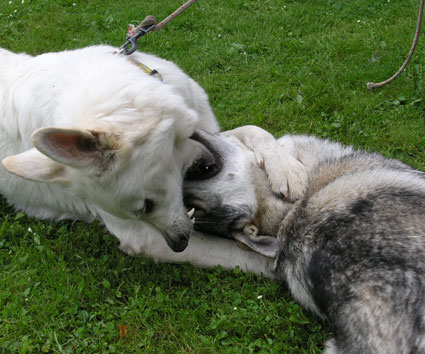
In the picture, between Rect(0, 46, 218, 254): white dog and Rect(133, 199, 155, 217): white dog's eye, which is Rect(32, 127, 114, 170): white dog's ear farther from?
Rect(133, 199, 155, 217): white dog's eye

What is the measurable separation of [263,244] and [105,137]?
1556 millimetres

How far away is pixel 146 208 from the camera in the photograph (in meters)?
→ 3.49

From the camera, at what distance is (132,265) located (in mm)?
3967

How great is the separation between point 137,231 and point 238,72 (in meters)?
3.26

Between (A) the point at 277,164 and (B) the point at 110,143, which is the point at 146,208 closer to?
(B) the point at 110,143

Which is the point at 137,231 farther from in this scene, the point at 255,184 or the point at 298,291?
the point at 298,291


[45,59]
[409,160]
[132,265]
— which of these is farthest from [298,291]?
[45,59]

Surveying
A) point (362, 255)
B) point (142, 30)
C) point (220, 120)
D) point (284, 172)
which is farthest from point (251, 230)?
point (142, 30)

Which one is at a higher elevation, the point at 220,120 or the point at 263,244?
the point at 263,244

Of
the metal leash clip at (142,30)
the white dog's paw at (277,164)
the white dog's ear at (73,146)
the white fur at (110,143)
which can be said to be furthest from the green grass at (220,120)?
the metal leash clip at (142,30)

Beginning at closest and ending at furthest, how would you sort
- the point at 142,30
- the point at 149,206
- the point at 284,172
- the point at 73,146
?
the point at 73,146
the point at 149,206
the point at 284,172
the point at 142,30

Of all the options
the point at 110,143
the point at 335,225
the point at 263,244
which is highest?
the point at 110,143

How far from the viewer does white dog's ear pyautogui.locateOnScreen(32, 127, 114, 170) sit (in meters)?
2.67

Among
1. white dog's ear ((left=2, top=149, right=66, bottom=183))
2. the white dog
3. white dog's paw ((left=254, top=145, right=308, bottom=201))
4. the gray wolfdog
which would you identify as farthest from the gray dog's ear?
white dog's ear ((left=2, top=149, right=66, bottom=183))
